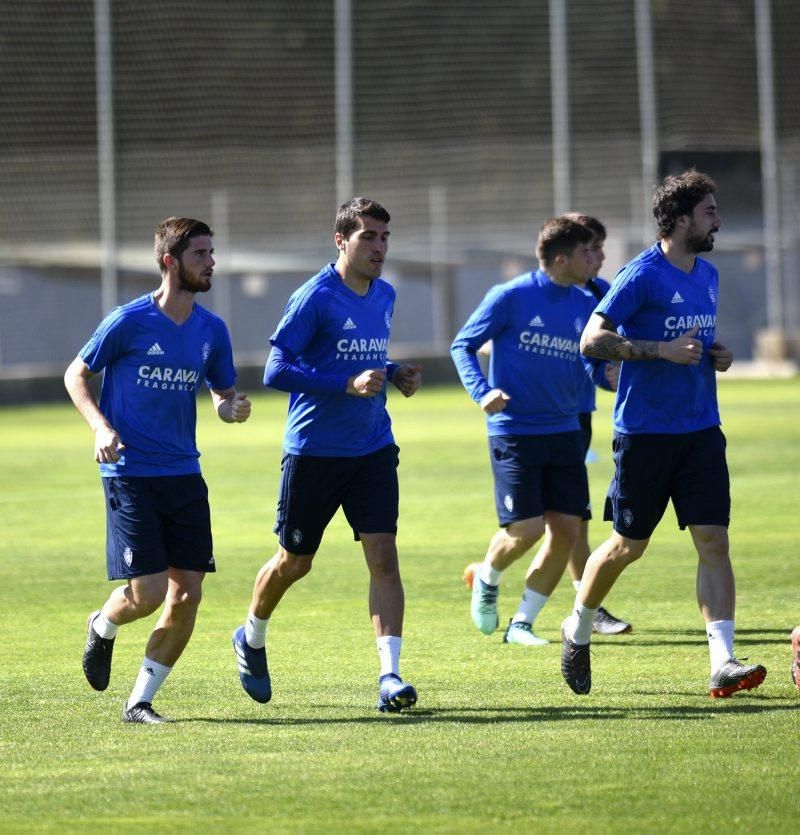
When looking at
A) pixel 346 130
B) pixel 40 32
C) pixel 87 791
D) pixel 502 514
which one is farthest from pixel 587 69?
pixel 87 791

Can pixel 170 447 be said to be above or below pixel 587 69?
below

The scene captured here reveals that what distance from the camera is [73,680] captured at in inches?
317

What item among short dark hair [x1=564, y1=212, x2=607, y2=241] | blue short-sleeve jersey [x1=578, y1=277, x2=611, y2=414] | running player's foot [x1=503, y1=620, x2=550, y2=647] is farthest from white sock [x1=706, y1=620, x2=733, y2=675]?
short dark hair [x1=564, y1=212, x2=607, y2=241]

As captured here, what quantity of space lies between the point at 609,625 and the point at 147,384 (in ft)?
10.6

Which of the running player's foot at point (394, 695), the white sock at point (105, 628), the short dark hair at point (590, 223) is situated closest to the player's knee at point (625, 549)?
the running player's foot at point (394, 695)

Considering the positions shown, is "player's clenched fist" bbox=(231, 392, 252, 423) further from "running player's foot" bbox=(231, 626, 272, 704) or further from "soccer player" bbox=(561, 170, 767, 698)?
"soccer player" bbox=(561, 170, 767, 698)

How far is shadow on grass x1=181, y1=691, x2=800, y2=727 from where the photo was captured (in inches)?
274

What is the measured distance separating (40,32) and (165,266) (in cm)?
3341

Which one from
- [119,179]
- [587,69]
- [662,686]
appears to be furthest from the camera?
[587,69]

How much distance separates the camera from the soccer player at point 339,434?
24.7 feet

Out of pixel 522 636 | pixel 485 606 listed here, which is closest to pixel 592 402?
pixel 485 606

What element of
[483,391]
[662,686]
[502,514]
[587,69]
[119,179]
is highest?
[587,69]

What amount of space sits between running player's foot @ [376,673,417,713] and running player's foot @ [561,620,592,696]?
2.43 feet

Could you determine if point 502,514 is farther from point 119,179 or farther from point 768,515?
point 119,179
